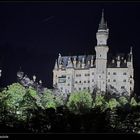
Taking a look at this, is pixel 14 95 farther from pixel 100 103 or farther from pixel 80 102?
pixel 100 103

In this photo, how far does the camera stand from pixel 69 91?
14.9 feet

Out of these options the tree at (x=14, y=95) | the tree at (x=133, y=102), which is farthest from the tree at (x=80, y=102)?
the tree at (x=14, y=95)

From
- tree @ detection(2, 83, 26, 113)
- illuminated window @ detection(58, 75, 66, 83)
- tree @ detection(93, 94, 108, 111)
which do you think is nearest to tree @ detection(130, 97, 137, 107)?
tree @ detection(93, 94, 108, 111)

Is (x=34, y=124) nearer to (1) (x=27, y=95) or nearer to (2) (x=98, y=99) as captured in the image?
(1) (x=27, y=95)

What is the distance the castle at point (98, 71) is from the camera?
4.56 m

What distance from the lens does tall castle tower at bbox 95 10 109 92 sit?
457 centimetres

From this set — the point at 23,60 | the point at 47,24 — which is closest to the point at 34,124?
the point at 23,60

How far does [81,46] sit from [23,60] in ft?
1.95

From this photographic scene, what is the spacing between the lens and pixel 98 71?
15.2ft

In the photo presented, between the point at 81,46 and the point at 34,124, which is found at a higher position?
the point at 81,46

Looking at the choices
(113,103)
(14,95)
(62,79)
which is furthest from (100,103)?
(14,95)

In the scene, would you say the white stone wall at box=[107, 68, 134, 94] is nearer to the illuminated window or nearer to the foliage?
the foliage

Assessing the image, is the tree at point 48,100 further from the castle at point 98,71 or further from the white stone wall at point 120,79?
the white stone wall at point 120,79

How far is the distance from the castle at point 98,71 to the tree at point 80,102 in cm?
5
